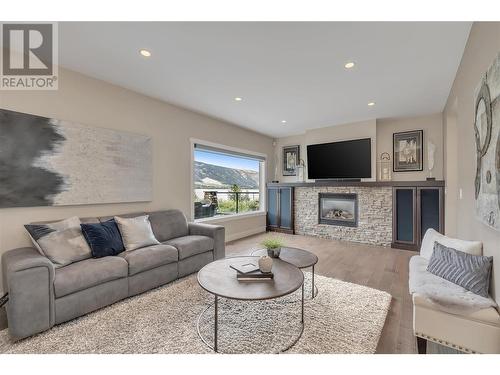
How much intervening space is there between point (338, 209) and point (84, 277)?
4923 millimetres

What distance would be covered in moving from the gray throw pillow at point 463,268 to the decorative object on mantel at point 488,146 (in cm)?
33

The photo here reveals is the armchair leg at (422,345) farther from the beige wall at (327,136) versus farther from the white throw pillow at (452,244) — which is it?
the beige wall at (327,136)

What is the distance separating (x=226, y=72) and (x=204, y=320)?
2701 millimetres

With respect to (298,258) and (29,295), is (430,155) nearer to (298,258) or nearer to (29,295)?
(298,258)

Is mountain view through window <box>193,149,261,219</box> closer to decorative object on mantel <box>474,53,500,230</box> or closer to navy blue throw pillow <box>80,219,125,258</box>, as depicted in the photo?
navy blue throw pillow <box>80,219,125,258</box>

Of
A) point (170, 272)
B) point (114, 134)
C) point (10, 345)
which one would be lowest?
point (10, 345)

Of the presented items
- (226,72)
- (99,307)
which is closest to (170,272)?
(99,307)

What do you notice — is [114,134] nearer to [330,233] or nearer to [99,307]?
[99,307]

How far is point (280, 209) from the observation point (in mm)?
6148

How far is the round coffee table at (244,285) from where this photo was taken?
1675mm

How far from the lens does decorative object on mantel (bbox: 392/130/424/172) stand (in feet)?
15.0

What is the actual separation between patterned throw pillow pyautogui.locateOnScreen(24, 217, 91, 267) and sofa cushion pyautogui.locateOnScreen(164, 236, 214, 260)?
3.19ft
